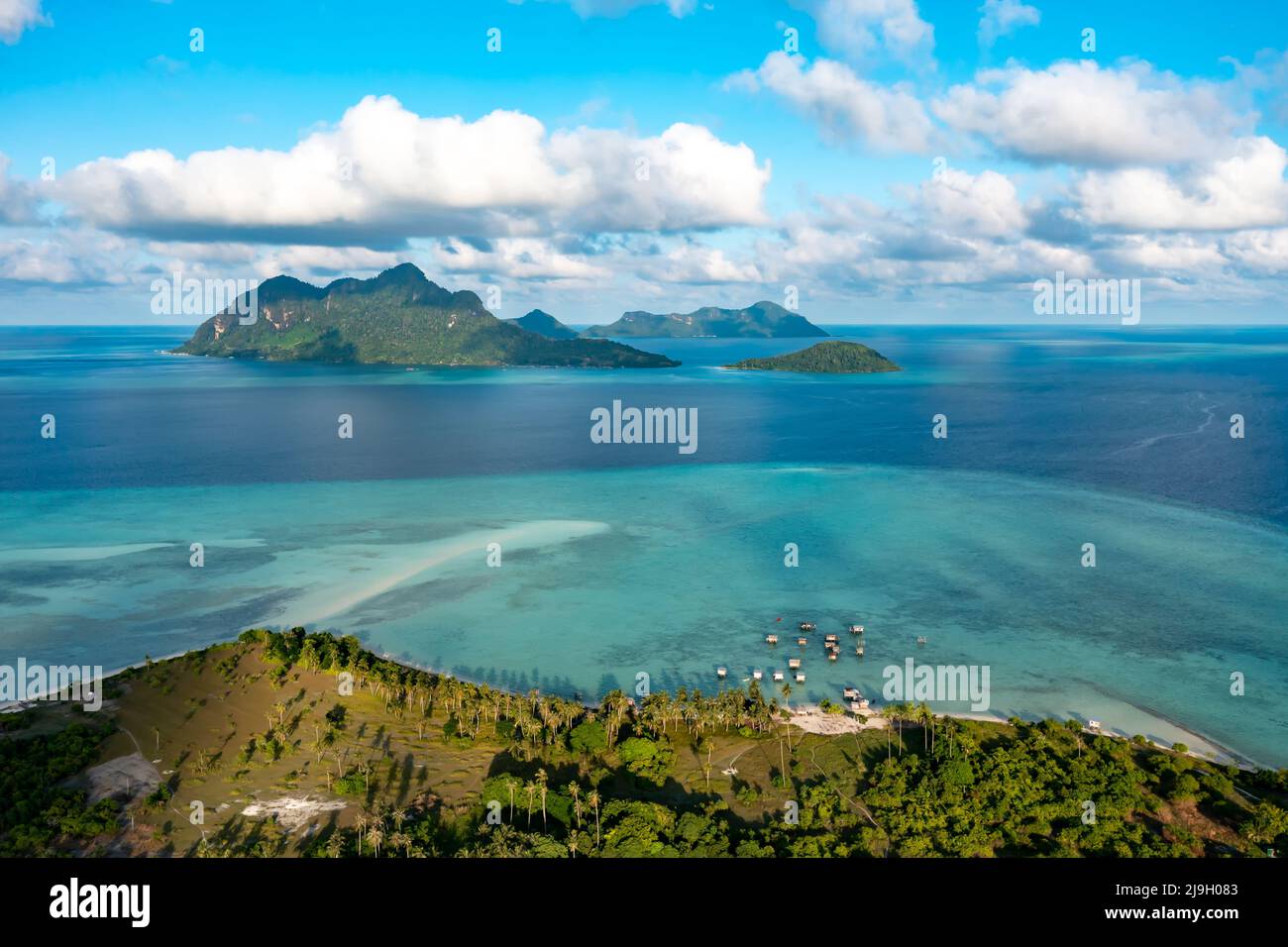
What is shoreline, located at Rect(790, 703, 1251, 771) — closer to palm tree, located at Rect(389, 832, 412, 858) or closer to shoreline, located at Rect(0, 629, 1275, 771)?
shoreline, located at Rect(0, 629, 1275, 771)

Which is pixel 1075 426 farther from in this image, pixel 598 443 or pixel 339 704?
pixel 339 704

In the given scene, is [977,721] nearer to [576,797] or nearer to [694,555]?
[576,797]

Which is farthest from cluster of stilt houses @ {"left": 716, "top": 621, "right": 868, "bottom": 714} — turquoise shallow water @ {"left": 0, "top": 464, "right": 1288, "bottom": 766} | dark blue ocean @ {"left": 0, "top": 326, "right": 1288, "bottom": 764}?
dark blue ocean @ {"left": 0, "top": 326, "right": 1288, "bottom": 764}

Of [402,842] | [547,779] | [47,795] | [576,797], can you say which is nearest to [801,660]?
[547,779]

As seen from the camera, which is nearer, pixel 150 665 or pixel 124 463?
pixel 150 665

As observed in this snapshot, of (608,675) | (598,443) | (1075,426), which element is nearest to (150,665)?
(608,675)
